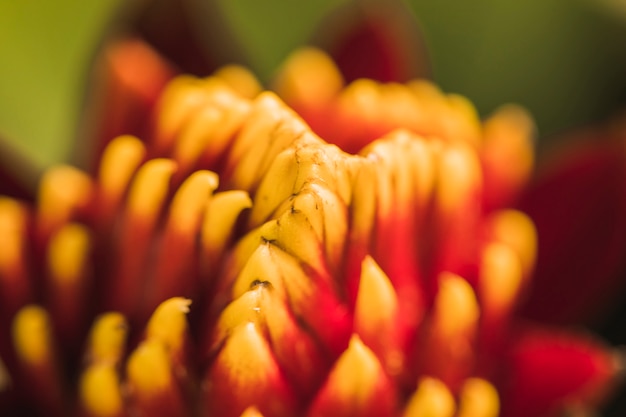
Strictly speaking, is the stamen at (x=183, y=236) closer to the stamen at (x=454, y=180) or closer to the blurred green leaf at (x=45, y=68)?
the stamen at (x=454, y=180)

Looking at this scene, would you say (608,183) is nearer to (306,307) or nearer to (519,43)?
(519,43)

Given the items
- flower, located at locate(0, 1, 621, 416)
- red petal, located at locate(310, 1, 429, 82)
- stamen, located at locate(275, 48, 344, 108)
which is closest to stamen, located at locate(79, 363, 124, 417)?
flower, located at locate(0, 1, 621, 416)

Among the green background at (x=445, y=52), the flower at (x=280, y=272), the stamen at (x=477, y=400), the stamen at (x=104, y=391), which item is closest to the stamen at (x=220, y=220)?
the flower at (x=280, y=272)

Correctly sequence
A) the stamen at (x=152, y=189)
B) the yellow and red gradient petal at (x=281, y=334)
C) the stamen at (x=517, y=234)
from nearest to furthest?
the yellow and red gradient petal at (x=281, y=334)
the stamen at (x=152, y=189)
the stamen at (x=517, y=234)

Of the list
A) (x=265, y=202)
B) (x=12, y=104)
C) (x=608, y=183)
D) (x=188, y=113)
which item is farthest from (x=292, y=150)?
(x=12, y=104)

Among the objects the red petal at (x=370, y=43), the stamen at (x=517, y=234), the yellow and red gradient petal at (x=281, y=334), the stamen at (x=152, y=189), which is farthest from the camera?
the red petal at (x=370, y=43)

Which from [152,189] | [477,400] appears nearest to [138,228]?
[152,189]
